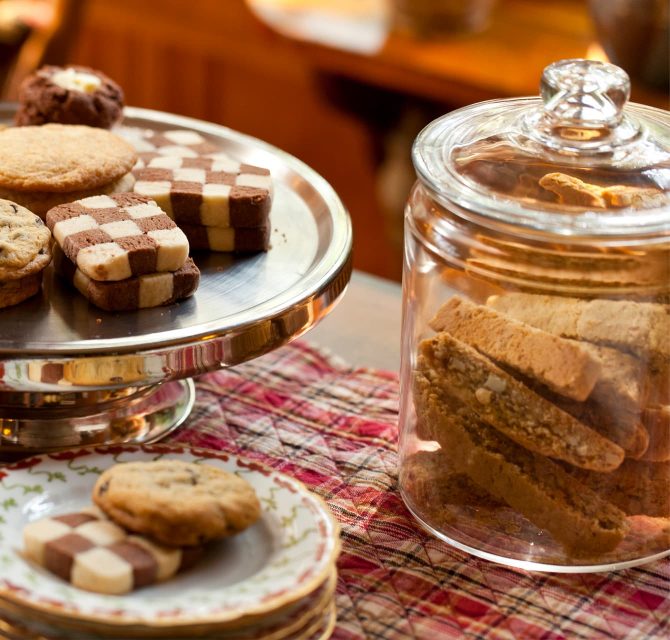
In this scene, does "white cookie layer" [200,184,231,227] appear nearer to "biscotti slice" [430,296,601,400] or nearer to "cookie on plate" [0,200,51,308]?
"cookie on plate" [0,200,51,308]

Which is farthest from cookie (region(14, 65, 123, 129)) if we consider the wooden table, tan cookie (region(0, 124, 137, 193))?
the wooden table

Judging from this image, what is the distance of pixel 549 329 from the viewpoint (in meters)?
0.71

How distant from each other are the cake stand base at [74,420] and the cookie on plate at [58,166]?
0.52 feet

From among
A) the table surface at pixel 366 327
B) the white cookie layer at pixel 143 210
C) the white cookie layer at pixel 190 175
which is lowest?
the table surface at pixel 366 327

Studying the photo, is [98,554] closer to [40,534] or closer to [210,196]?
[40,534]

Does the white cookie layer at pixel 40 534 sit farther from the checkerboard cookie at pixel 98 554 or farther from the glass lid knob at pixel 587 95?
the glass lid knob at pixel 587 95

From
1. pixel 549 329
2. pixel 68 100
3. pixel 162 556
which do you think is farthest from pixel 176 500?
pixel 68 100

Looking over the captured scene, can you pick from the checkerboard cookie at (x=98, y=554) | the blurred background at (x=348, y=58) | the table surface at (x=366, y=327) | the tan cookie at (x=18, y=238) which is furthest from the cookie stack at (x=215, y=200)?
the blurred background at (x=348, y=58)

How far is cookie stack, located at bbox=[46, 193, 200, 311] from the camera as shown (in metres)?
0.81

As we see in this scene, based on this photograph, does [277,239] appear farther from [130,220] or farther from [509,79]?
[509,79]

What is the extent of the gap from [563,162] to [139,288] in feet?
1.04

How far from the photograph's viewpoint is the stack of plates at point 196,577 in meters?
0.60

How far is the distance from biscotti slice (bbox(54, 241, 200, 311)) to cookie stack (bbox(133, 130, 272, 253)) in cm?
8

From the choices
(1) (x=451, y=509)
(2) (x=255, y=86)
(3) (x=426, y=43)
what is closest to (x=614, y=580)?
(1) (x=451, y=509)
